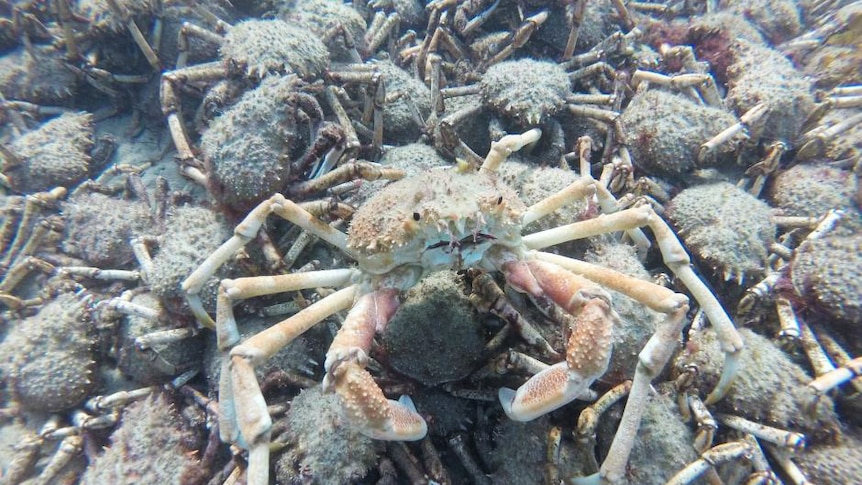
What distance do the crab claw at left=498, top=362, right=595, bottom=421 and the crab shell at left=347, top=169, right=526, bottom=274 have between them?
0.69 meters

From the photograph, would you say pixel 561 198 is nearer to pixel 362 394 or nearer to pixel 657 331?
pixel 657 331

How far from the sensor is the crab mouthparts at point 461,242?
197 cm

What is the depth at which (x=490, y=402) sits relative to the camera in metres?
2.25

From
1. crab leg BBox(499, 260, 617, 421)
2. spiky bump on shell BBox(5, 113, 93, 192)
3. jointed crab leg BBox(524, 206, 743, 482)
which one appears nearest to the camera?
crab leg BBox(499, 260, 617, 421)

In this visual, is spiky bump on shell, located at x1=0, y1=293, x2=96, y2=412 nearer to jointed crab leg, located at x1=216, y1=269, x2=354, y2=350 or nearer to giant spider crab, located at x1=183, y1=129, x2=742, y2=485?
giant spider crab, located at x1=183, y1=129, x2=742, y2=485

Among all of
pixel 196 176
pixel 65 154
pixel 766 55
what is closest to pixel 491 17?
pixel 766 55

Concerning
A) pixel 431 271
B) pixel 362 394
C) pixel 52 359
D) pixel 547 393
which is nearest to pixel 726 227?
pixel 547 393

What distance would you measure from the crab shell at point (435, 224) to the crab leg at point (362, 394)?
404mm

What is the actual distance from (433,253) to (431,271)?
156 millimetres

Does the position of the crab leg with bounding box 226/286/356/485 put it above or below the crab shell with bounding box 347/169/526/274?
below

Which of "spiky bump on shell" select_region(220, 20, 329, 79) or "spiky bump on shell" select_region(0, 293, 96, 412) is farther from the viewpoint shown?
"spiky bump on shell" select_region(220, 20, 329, 79)

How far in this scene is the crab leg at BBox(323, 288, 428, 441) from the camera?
1.63 metres

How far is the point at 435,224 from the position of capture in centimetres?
188

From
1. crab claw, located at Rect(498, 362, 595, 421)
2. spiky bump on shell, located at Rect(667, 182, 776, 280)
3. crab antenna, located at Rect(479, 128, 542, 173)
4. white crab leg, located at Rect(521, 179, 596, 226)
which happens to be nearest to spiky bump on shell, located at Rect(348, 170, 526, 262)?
white crab leg, located at Rect(521, 179, 596, 226)
